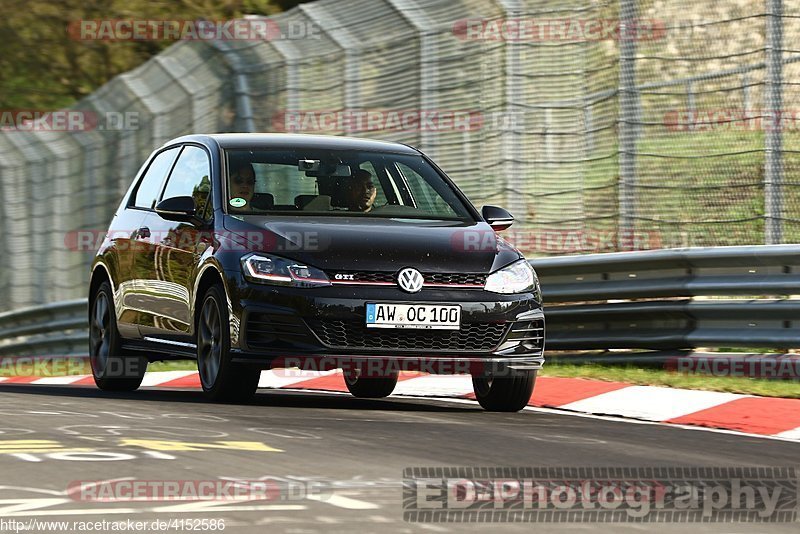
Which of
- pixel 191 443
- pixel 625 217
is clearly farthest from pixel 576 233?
pixel 191 443

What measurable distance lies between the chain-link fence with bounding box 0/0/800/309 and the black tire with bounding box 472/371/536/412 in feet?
7.94

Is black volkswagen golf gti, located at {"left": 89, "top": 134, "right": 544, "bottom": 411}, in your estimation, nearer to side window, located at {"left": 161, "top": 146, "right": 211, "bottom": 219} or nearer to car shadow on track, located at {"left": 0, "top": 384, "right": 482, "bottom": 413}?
side window, located at {"left": 161, "top": 146, "right": 211, "bottom": 219}

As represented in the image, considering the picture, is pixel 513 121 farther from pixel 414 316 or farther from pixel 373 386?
pixel 414 316

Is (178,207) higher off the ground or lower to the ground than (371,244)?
higher

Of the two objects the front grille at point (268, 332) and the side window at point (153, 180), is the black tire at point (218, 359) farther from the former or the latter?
the side window at point (153, 180)

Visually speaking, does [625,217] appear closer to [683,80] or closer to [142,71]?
[683,80]

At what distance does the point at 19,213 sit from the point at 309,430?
13428 millimetres

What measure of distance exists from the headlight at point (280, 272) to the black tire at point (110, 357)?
2604 mm

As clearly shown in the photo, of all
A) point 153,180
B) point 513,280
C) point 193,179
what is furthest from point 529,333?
point 153,180

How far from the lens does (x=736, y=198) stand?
12.2 m

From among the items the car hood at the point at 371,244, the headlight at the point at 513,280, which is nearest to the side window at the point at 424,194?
the car hood at the point at 371,244

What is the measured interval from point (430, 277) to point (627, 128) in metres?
3.58

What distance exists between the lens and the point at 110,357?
1238 centimetres

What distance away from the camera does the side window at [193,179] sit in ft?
35.8
